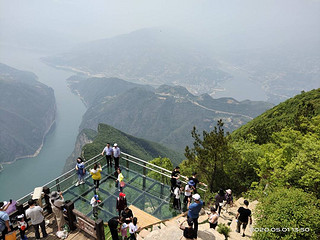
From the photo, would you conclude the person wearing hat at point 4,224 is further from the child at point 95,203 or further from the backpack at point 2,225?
the child at point 95,203

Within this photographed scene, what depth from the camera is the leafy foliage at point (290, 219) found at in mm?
6320

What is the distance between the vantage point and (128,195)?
1125 cm

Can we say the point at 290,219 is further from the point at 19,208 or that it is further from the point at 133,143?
the point at 133,143

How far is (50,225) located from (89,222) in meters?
2.40

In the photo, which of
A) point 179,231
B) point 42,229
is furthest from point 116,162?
point 179,231

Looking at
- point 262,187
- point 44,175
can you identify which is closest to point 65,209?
point 262,187

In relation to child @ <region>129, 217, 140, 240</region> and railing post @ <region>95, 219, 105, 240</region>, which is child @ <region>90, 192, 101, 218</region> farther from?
child @ <region>129, 217, 140, 240</region>

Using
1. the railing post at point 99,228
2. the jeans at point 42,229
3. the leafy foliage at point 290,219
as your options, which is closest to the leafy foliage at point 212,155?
the leafy foliage at point 290,219

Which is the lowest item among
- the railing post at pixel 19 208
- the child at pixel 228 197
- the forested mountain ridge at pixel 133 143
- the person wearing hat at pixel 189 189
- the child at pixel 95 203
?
the forested mountain ridge at pixel 133 143

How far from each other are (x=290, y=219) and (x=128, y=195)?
770 cm

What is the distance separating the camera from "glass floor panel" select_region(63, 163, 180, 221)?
10.1m

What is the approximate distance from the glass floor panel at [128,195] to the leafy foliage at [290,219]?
14.9 feet

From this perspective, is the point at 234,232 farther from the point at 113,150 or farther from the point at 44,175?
the point at 44,175

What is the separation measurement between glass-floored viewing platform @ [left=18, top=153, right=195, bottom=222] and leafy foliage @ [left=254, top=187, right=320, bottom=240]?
15.0 ft
